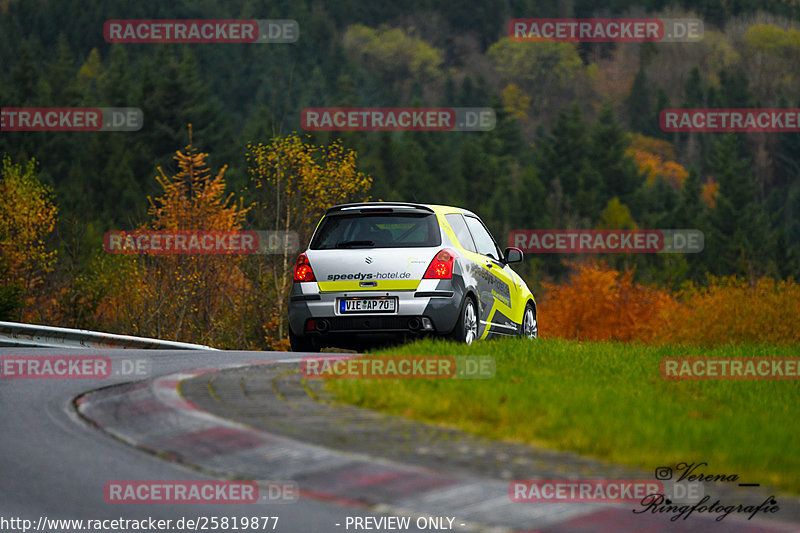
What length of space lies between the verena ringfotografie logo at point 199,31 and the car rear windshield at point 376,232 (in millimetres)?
102825

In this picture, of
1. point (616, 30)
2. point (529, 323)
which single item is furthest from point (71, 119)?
point (616, 30)

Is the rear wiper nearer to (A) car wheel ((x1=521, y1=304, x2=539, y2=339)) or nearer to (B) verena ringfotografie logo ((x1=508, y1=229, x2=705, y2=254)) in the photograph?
(A) car wheel ((x1=521, y1=304, x2=539, y2=339))

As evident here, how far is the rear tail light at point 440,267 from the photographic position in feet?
44.1

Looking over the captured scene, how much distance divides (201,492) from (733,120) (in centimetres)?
13063

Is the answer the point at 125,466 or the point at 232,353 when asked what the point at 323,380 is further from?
the point at 232,353

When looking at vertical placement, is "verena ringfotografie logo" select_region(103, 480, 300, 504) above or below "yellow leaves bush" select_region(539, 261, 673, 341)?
above

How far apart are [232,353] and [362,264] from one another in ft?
6.94

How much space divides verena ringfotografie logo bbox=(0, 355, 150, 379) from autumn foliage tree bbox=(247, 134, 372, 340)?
29902mm

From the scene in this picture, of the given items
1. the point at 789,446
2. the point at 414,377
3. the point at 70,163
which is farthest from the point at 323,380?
the point at 70,163

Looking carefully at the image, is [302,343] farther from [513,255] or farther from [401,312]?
[513,255]

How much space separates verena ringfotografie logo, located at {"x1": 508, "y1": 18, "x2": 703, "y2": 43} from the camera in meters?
162

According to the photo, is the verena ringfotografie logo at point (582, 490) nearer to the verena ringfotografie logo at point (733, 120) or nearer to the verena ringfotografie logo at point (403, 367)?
the verena ringfotografie logo at point (403, 367)

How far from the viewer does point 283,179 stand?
4531cm

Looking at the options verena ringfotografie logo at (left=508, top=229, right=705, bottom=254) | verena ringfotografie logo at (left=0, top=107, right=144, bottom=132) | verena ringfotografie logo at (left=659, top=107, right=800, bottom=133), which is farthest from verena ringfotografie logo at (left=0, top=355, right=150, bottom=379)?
verena ringfotografie logo at (left=659, top=107, right=800, bottom=133)
